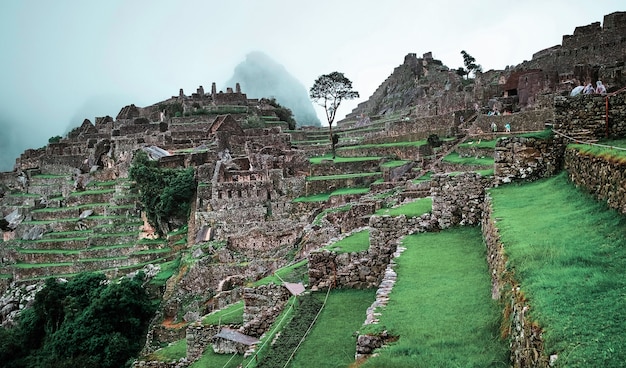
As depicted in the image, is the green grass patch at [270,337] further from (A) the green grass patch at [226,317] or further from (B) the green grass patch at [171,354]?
(B) the green grass patch at [171,354]

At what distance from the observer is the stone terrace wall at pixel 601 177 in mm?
6840

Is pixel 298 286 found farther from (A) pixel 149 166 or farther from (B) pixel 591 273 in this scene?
(A) pixel 149 166

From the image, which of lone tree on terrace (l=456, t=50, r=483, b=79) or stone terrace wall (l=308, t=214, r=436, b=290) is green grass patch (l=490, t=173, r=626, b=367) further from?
lone tree on terrace (l=456, t=50, r=483, b=79)

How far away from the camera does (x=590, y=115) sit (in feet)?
33.8

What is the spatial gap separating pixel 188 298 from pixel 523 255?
21.0m

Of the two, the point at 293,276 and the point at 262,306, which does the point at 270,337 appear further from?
the point at 293,276

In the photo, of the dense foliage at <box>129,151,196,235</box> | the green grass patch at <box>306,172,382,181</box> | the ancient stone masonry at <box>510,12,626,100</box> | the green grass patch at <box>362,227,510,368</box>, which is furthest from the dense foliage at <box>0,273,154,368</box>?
the ancient stone masonry at <box>510,12,626,100</box>

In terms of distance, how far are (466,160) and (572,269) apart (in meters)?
21.1

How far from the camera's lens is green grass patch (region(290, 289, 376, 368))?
28.7 ft

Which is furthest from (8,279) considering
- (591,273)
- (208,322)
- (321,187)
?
(591,273)

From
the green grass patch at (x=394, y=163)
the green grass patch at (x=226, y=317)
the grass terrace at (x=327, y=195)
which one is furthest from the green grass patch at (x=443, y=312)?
the green grass patch at (x=394, y=163)

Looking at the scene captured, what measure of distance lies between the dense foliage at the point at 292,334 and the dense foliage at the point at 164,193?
2559 centimetres

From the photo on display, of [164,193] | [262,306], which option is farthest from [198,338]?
[164,193]

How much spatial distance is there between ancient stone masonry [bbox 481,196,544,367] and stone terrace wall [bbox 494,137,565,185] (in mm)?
3017
